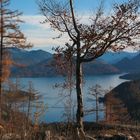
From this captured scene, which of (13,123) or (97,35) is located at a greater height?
(97,35)

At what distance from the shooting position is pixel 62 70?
1547 cm

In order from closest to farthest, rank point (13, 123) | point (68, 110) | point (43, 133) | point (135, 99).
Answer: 1. point (43, 133)
2. point (13, 123)
3. point (68, 110)
4. point (135, 99)

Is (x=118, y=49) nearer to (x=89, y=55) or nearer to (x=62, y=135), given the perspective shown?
(x=89, y=55)

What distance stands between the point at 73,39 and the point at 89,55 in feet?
2.34

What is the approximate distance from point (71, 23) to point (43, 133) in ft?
26.5

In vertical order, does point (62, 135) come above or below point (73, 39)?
below

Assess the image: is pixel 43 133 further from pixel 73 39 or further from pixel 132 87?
pixel 132 87

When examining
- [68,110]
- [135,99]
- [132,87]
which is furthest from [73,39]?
[132,87]

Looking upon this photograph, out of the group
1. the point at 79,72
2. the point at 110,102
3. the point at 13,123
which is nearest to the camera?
the point at 13,123

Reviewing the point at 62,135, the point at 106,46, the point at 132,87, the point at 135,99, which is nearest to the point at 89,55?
the point at 106,46

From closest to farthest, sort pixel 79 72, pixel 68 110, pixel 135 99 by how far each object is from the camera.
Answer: pixel 68 110 → pixel 79 72 → pixel 135 99

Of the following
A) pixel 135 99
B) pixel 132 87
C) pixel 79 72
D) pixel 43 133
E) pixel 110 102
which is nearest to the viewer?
pixel 43 133

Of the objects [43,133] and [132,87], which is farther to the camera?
[132,87]

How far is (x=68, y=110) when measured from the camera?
9219mm
